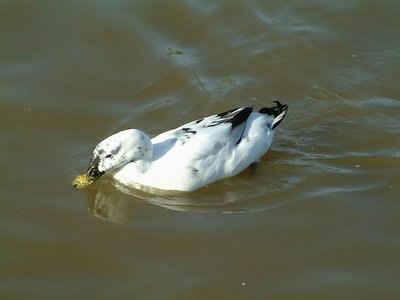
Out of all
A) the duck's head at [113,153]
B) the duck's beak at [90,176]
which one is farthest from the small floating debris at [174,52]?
the duck's beak at [90,176]

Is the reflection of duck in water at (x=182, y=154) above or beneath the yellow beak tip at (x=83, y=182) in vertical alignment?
above

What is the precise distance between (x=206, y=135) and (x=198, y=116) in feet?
4.43

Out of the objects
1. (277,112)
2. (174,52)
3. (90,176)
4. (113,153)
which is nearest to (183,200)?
(113,153)

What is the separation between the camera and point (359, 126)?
9.43 meters

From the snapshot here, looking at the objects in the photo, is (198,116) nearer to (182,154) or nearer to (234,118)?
(234,118)

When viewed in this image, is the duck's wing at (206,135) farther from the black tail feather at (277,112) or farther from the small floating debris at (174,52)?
the small floating debris at (174,52)

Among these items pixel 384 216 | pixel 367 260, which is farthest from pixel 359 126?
pixel 367 260

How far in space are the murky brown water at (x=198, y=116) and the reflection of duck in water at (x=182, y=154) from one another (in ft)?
0.64

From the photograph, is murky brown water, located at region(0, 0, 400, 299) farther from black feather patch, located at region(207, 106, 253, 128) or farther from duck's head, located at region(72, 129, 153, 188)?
black feather patch, located at region(207, 106, 253, 128)

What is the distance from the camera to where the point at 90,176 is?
7.98 metres

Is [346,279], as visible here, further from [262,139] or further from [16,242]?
[16,242]

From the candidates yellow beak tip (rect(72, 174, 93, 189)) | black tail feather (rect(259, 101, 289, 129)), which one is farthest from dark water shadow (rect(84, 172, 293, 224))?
black tail feather (rect(259, 101, 289, 129))

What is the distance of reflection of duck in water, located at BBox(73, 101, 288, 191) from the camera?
798cm

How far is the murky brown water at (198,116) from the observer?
668 centimetres
